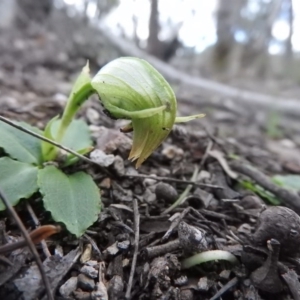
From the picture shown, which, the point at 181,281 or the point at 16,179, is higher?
the point at 16,179

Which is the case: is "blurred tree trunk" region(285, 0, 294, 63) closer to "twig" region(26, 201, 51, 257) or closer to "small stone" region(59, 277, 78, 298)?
"twig" region(26, 201, 51, 257)

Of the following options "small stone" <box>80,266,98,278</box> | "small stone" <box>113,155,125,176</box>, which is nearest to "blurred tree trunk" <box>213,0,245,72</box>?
"small stone" <box>113,155,125,176</box>

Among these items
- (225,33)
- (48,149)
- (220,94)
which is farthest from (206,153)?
(225,33)

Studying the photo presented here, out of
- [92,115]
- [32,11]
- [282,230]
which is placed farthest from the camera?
[32,11]

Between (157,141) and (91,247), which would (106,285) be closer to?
(91,247)

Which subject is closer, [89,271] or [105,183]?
[89,271]

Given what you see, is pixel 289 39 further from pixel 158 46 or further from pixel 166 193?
pixel 166 193

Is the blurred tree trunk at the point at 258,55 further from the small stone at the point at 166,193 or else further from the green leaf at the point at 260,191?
the small stone at the point at 166,193

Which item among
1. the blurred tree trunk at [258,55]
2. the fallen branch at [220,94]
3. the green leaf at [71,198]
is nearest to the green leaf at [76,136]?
the green leaf at [71,198]

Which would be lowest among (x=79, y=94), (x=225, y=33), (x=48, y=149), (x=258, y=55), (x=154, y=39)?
(x=258, y=55)
